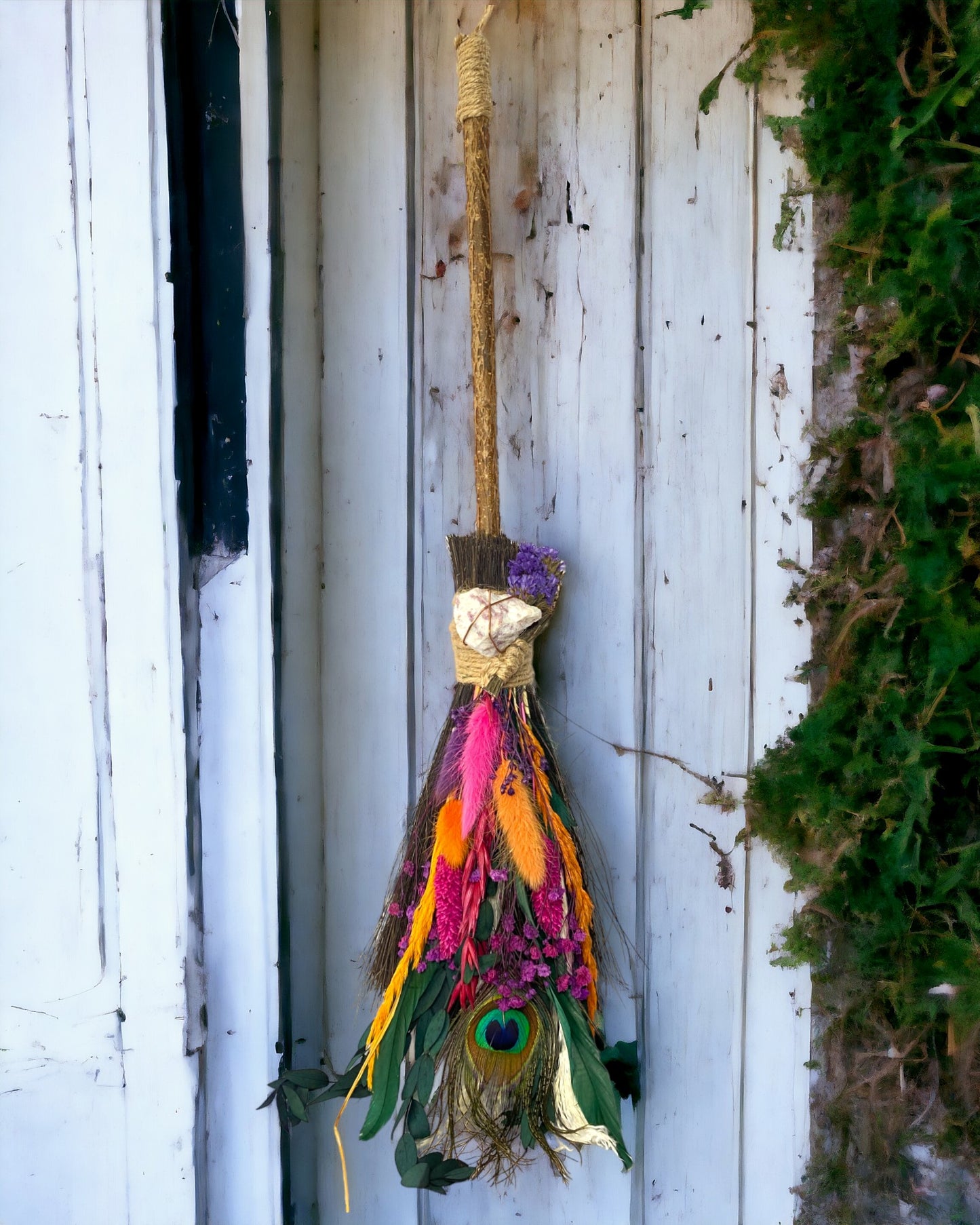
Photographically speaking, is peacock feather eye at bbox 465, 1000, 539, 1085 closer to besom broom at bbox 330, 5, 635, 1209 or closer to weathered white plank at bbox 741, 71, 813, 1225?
besom broom at bbox 330, 5, 635, 1209

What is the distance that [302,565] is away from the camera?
3.67 ft

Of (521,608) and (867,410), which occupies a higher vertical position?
(867,410)

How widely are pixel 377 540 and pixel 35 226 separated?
54 cm

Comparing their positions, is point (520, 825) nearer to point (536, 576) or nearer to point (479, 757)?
point (479, 757)

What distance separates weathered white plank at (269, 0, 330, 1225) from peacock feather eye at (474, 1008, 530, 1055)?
10.8 inches

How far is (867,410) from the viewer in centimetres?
97

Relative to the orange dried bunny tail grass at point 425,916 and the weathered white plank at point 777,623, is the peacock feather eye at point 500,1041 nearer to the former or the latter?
the orange dried bunny tail grass at point 425,916

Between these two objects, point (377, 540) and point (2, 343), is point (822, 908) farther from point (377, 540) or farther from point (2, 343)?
point (2, 343)

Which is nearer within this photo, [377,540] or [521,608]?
[521,608]

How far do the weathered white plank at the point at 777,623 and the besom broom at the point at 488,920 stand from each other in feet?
0.78

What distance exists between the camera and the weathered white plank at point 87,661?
0.99 meters

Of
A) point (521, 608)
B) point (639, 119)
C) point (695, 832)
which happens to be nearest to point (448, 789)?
point (521, 608)

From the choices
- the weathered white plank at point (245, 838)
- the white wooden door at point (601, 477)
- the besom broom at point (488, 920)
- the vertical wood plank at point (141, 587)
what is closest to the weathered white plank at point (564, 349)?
the white wooden door at point (601, 477)

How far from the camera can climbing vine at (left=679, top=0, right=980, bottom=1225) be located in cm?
89
